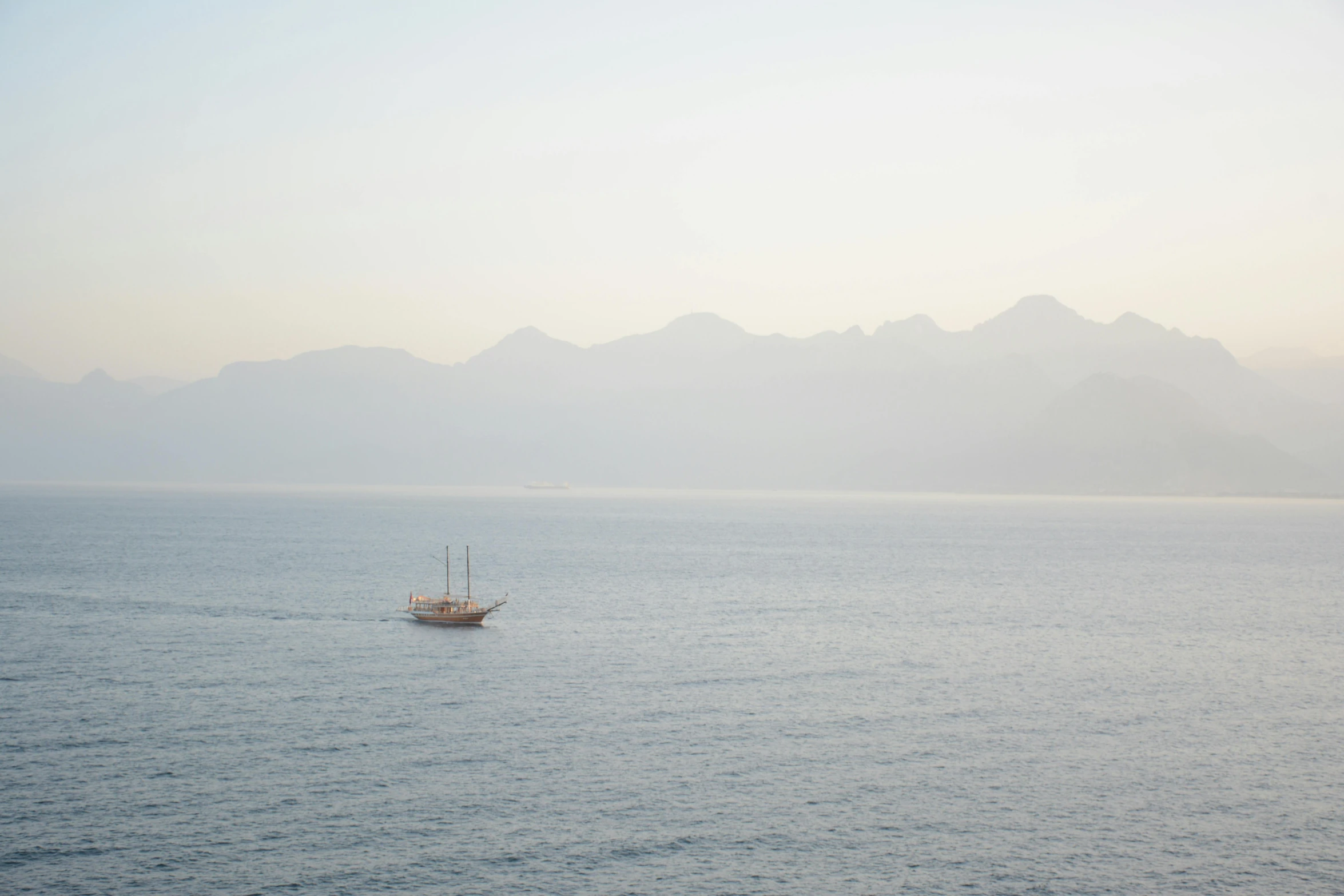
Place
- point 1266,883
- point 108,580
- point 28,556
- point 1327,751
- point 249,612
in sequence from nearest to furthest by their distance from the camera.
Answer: point 1266,883 < point 1327,751 < point 249,612 < point 108,580 < point 28,556

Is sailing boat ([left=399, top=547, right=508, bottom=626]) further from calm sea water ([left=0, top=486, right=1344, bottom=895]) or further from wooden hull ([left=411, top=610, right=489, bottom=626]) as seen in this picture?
calm sea water ([left=0, top=486, right=1344, bottom=895])

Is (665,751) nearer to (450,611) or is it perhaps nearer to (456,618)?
(456,618)

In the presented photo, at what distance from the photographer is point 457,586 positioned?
5733 inches


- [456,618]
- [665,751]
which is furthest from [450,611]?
Result: [665,751]

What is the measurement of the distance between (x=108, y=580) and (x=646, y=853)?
11597 centimetres

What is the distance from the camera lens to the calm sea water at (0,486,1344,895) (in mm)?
46469

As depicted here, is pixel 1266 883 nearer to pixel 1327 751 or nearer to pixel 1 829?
pixel 1327 751

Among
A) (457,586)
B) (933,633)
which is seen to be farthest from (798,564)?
(933,633)

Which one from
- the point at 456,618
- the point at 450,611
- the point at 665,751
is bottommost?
the point at 665,751

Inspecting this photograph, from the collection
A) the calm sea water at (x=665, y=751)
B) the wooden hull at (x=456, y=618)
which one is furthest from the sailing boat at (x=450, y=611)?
the calm sea water at (x=665, y=751)

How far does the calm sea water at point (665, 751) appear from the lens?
152 ft

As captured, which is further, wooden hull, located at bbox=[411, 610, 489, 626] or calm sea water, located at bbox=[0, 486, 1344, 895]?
wooden hull, located at bbox=[411, 610, 489, 626]

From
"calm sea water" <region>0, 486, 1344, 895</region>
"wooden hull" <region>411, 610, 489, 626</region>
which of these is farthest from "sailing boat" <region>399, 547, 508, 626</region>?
"calm sea water" <region>0, 486, 1344, 895</region>

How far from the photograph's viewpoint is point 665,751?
61.8 metres
